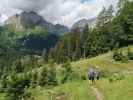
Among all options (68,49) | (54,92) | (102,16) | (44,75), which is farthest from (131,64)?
(68,49)

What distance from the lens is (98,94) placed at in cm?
4275

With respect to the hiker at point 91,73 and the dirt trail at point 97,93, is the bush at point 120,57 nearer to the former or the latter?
the hiker at point 91,73

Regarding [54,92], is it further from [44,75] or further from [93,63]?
[93,63]

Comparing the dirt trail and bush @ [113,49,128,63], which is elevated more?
bush @ [113,49,128,63]

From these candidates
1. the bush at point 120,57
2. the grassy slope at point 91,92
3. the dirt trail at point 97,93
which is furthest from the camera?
the bush at point 120,57

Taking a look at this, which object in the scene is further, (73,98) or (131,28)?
(131,28)

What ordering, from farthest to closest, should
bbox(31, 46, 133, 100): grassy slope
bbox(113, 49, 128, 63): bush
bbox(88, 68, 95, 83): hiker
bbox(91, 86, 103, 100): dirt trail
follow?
bbox(113, 49, 128, 63): bush, bbox(88, 68, 95, 83): hiker, bbox(91, 86, 103, 100): dirt trail, bbox(31, 46, 133, 100): grassy slope

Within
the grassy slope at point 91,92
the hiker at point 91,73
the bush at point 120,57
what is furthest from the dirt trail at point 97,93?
the bush at point 120,57

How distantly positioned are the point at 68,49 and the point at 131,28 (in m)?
57.2

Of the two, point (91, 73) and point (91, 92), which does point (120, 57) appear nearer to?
point (91, 73)

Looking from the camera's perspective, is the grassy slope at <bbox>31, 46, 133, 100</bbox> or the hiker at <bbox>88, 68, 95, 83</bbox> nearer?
the grassy slope at <bbox>31, 46, 133, 100</bbox>

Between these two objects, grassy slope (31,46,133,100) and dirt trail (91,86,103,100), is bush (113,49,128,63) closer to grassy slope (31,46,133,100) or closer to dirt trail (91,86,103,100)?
grassy slope (31,46,133,100)

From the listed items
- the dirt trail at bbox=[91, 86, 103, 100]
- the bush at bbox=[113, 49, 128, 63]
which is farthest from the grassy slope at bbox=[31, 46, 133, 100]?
the bush at bbox=[113, 49, 128, 63]

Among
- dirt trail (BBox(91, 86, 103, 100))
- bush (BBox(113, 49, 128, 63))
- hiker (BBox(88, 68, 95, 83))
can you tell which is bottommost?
dirt trail (BBox(91, 86, 103, 100))
